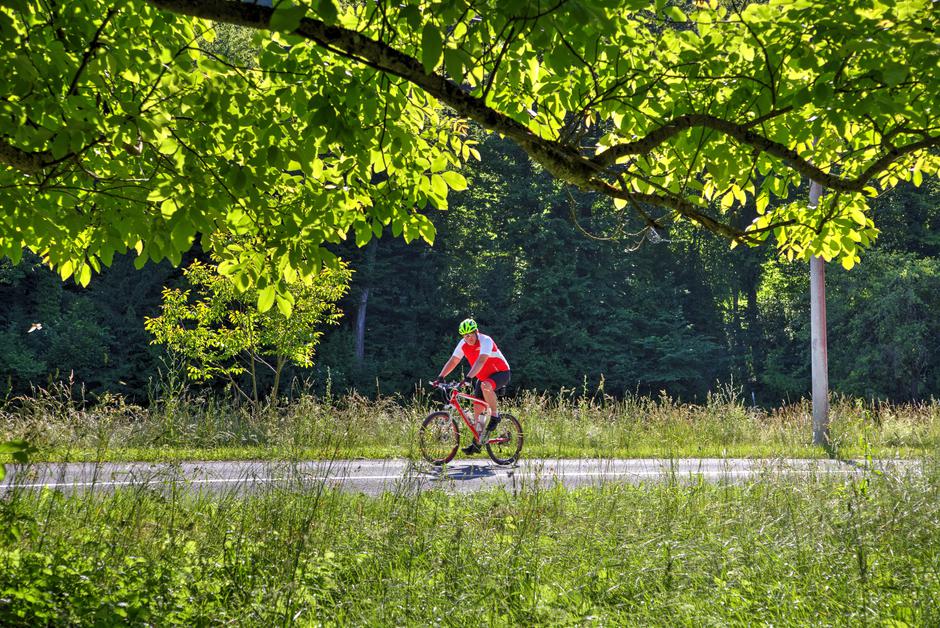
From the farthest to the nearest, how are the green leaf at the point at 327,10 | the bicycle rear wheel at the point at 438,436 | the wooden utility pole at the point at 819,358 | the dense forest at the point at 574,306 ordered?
the dense forest at the point at 574,306 < the wooden utility pole at the point at 819,358 < the bicycle rear wheel at the point at 438,436 < the green leaf at the point at 327,10

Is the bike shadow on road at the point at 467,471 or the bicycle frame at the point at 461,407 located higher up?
the bicycle frame at the point at 461,407

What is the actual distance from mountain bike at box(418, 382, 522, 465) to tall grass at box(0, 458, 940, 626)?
433cm

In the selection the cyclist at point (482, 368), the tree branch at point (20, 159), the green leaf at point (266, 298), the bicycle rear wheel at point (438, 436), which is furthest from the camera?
the cyclist at point (482, 368)

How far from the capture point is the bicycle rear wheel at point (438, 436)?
10570 millimetres

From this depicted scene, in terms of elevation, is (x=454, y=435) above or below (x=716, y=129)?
below

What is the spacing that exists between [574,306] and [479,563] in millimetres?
31150

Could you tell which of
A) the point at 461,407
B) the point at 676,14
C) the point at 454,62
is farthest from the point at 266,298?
the point at 461,407

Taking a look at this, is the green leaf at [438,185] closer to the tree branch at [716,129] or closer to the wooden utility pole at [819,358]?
the tree branch at [716,129]

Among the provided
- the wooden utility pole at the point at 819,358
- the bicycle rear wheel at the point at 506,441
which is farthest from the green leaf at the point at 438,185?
the wooden utility pole at the point at 819,358

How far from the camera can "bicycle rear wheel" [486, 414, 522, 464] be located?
10.8 meters

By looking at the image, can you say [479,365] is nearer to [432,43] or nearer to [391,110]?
[391,110]

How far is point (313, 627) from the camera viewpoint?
13.2ft

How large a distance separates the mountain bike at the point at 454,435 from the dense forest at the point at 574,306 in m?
17.1

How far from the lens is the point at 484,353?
10.7m
